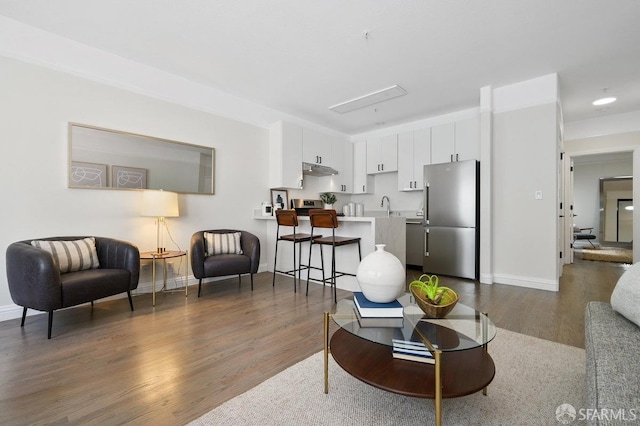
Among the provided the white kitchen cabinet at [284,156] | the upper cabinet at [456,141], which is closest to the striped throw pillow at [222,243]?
the white kitchen cabinet at [284,156]

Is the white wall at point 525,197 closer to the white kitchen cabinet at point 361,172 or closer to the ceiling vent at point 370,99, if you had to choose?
the ceiling vent at point 370,99

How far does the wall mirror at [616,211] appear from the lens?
26.9 feet

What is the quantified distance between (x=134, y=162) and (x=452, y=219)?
13.7ft

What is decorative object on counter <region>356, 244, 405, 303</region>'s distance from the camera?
5.07 feet

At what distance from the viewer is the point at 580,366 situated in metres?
1.81

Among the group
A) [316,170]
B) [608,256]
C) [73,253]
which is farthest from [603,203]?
[73,253]

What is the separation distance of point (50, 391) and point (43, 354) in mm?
589

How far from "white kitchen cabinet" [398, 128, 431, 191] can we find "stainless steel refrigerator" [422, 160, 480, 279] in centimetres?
60

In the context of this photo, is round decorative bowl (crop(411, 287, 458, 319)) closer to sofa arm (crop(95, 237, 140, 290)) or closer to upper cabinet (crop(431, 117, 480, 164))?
sofa arm (crop(95, 237, 140, 290))

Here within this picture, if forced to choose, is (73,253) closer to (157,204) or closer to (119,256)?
(119,256)

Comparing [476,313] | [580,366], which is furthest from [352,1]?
[580,366]

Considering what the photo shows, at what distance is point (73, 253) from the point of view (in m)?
2.71

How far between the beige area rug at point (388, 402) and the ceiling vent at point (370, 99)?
3.32m

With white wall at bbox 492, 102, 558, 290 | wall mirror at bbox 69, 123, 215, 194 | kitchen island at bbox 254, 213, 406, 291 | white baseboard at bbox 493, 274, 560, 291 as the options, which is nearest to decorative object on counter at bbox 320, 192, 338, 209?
kitchen island at bbox 254, 213, 406, 291
